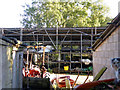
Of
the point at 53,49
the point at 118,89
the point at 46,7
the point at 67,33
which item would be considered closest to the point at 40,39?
the point at 53,49

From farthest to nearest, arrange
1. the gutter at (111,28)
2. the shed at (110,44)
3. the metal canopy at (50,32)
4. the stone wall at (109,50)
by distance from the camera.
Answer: the metal canopy at (50,32) → the stone wall at (109,50) → the shed at (110,44) → the gutter at (111,28)

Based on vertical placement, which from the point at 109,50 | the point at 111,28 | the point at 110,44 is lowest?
the point at 109,50

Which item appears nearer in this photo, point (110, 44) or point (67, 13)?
point (110, 44)

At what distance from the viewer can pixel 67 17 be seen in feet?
67.7

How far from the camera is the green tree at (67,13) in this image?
63.7 ft

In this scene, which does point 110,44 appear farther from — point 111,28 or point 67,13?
point 67,13

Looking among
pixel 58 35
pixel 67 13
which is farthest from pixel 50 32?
pixel 67 13

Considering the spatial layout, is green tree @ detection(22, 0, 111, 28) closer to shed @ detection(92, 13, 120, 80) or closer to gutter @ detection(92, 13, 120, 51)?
shed @ detection(92, 13, 120, 80)

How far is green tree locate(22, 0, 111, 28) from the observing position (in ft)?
63.7

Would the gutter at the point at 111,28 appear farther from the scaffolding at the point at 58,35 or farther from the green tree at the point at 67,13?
the green tree at the point at 67,13

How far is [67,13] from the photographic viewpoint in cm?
2033

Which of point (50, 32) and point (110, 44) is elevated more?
point (50, 32)

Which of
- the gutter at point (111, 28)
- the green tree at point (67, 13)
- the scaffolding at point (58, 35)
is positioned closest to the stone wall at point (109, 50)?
the gutter at point (111, 28)

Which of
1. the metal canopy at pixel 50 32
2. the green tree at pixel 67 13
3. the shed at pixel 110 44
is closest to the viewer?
the shed at pixel 110 44
